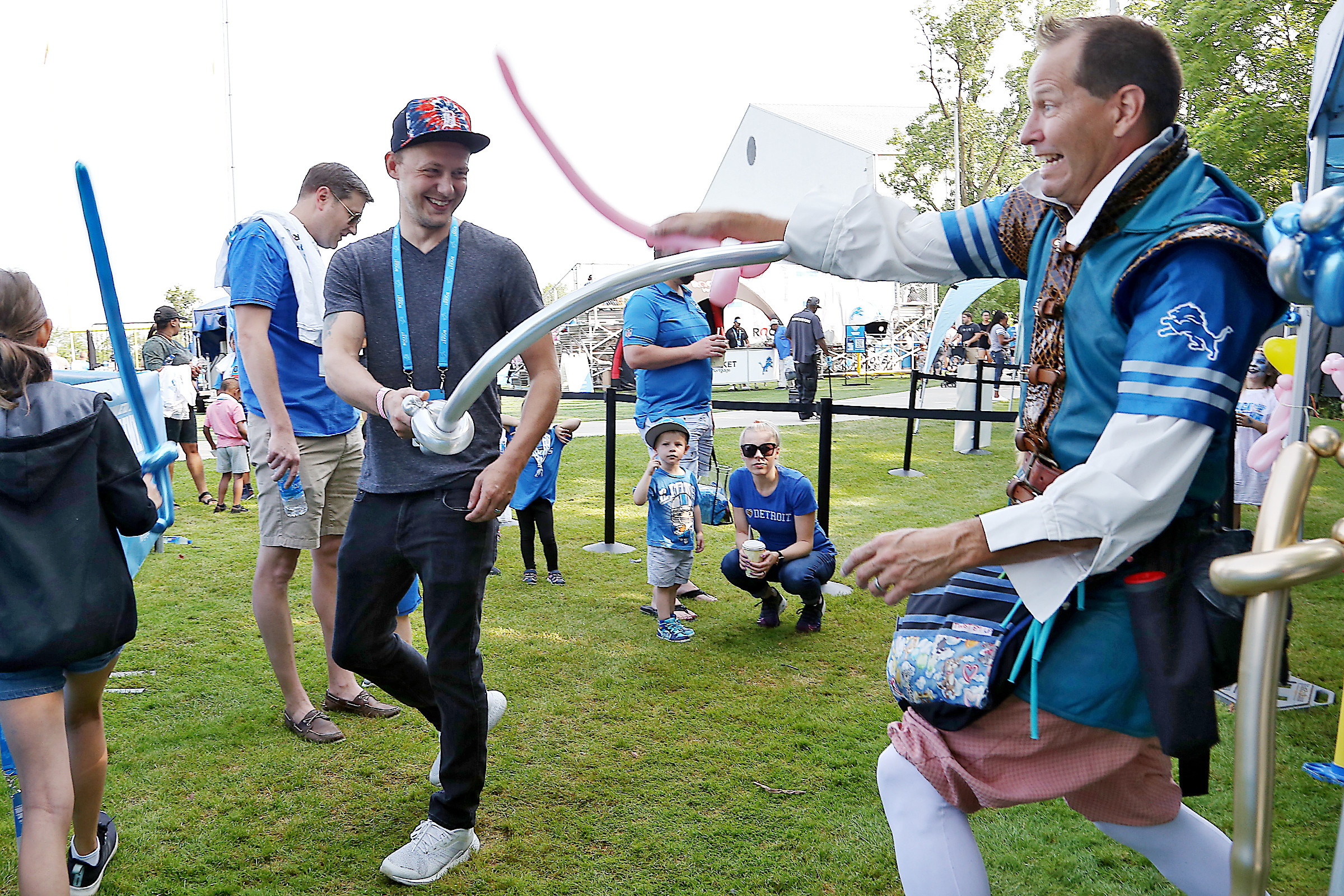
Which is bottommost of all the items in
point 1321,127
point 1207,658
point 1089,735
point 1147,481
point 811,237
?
point 1089,735

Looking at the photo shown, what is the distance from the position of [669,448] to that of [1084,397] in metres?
3.51

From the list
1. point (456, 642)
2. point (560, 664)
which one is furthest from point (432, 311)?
point (560, 664)

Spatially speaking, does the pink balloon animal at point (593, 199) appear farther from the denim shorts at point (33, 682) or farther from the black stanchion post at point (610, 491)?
the black stanchion post at point (610, 491)

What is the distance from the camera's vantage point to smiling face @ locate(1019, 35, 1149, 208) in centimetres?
158

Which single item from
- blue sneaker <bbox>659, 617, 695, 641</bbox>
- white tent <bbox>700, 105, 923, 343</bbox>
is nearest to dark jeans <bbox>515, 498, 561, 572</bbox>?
blue sneaker <bbox>659, 617, 695, 641</bbox>

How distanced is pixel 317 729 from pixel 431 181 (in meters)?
2.26

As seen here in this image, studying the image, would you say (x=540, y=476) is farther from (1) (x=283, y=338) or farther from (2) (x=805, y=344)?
(2) (x=805, y=344)

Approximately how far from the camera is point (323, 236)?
3859 millimetres

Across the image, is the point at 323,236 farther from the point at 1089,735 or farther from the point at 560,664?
the point at 1089,735

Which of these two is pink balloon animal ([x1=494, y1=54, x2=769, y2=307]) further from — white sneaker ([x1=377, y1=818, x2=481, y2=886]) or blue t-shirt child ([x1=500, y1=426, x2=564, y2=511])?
blue t-shirt child ([x1=500, y1=426, x2=564, y2=511])

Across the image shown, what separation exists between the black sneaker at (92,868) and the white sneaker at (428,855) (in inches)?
31.2

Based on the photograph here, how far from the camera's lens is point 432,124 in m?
2.68

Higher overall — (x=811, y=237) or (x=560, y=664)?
(x=811, y=237)

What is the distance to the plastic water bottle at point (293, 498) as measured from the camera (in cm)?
352
